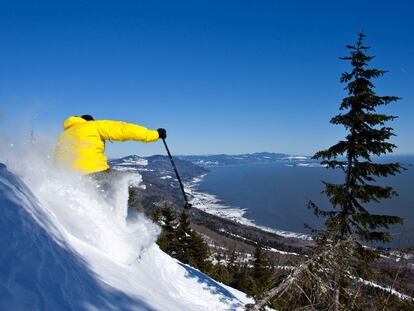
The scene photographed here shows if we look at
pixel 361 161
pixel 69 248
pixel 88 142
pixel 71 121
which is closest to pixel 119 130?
pixel 88 142

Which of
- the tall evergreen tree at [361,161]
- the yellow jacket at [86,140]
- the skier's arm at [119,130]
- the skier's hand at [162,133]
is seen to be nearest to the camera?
the yellow jacket at [86,140]

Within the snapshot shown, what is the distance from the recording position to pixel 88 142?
700cm

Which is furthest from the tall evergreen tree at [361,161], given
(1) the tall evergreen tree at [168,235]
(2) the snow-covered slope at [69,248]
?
(1) the tall evergreen tree at [168,235]

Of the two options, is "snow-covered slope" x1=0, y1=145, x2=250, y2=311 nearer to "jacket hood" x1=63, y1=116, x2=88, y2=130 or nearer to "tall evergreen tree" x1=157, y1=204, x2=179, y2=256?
"jacket hood" x1=63, y1=116, x2=88, y2=130

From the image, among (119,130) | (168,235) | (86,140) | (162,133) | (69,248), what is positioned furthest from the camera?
(168,235)

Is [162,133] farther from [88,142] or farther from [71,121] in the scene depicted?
[71,121]

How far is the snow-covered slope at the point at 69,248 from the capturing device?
2.77m

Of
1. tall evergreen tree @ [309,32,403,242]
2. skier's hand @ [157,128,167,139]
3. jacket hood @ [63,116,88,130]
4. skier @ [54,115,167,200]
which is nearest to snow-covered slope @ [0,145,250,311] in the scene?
skier @ [54,115,167,200]

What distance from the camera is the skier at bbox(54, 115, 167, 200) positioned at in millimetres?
7021

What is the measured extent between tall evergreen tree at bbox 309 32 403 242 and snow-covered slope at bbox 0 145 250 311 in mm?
6298

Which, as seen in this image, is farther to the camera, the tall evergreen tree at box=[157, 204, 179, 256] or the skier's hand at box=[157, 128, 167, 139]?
the tall evergreen tree at box=[157, 204, 179, 256]

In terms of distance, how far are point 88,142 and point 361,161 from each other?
34.1 feet

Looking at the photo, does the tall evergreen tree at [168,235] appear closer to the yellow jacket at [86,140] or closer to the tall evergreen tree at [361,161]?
the tall evergreen tree at [361,161]

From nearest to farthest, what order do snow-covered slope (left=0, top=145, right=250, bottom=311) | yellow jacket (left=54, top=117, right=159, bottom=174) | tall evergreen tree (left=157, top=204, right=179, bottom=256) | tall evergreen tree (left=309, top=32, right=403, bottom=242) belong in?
snow-covered slope (left=0, top=145, right=250, bottom=311) → yellow jacket (left=54, top=117, right=159, bottom=174) → tall evergreen tree (left=309, top=32, right=403, bottom=242) → tall evergreen tree (left=157, top=204, right=179, bottom=256)
